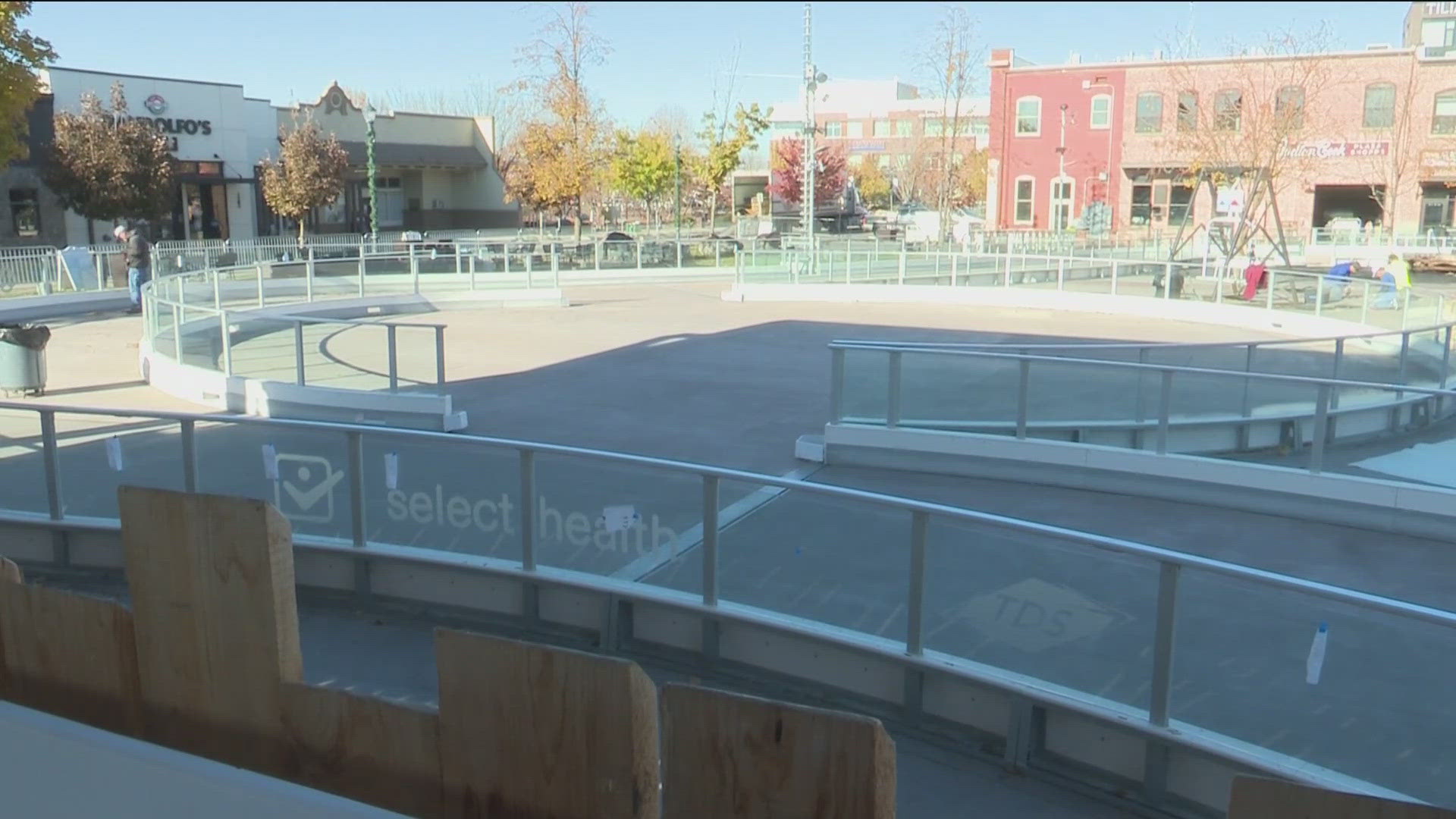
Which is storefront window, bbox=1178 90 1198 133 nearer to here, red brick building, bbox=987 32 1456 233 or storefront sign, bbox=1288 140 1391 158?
red brick building, bbox=987 32 1456 233

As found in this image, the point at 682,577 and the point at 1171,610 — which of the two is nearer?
the point at 1171,610

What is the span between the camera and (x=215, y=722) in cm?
194

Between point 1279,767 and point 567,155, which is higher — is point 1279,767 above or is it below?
below

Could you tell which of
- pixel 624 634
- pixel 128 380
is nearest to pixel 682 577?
pixel 624 634

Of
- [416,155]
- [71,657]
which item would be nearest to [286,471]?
[71,657]

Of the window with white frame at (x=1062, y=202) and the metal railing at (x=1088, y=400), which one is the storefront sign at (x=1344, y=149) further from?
the metal railing at (x=1088, y=400)

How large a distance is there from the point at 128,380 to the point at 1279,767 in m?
16.8

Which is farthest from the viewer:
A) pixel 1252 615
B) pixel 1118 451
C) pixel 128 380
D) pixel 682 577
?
pixel 128 380

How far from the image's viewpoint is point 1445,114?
2212 inches

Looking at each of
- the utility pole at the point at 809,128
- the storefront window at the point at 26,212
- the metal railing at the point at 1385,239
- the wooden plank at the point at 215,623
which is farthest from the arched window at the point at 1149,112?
the wooden plank at the point at 215,623

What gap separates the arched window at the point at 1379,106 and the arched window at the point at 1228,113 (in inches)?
300

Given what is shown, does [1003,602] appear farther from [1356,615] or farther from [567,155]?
[567,155]

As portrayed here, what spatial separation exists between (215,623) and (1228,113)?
51431 mm

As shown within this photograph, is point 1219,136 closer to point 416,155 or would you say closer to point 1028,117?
point 1028,117
